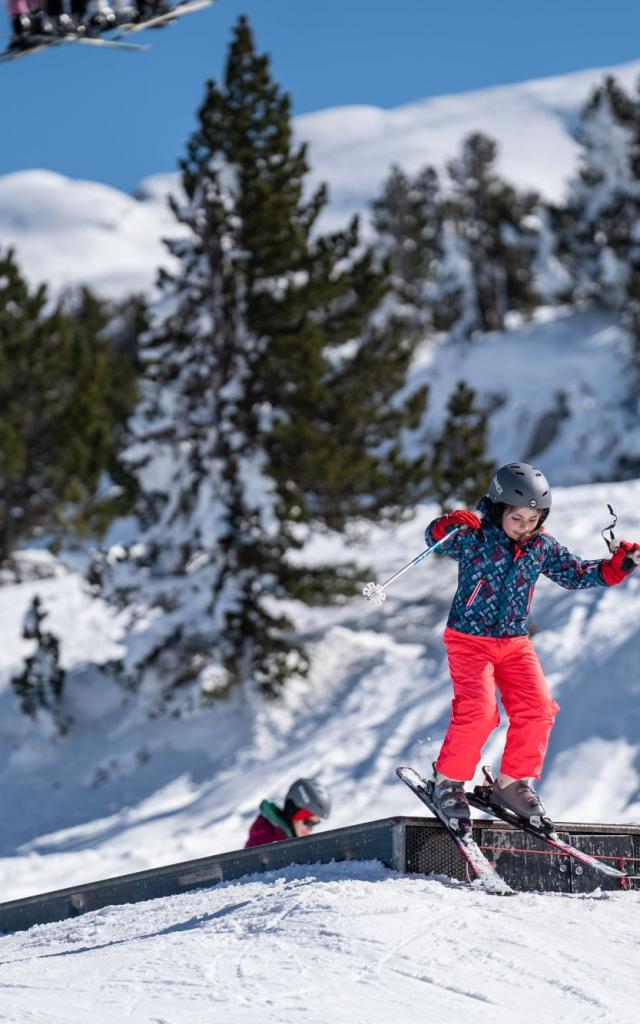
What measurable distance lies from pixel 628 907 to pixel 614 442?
30.2 metres

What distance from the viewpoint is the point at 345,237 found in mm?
17766

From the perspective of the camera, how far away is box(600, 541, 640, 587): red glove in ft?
18.6

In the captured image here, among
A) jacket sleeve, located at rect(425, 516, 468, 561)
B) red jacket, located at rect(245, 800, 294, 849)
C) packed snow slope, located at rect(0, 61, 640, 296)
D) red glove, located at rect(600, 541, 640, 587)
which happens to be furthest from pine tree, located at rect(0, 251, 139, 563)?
packed snow slope, located at rect(0, 61, 640, 296)

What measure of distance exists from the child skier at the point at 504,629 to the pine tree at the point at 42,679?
42.9 feet

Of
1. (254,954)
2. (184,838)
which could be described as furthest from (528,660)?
(184,838)

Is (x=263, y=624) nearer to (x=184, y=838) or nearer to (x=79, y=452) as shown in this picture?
(x=184, y=838)

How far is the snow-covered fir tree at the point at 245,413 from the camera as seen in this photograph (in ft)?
55.4

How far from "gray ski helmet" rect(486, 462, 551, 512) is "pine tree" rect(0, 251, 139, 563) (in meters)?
20.2

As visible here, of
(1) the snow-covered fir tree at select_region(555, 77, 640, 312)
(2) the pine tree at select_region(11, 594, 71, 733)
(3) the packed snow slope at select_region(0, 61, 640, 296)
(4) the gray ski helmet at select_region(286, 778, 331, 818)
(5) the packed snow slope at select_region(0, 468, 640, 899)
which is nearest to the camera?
(4) the gray ski helmet at select_region(286, 778, 331, 818)

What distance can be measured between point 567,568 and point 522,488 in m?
0.53

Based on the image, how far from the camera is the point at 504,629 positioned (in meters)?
5.88

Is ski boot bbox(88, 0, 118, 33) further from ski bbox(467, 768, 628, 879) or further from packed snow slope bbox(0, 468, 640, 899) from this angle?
ski bbox(467, 768, 628, 879)

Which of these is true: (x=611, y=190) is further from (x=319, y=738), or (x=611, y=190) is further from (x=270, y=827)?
(x=270, y=827)

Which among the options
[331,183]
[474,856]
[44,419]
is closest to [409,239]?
[44,419]
